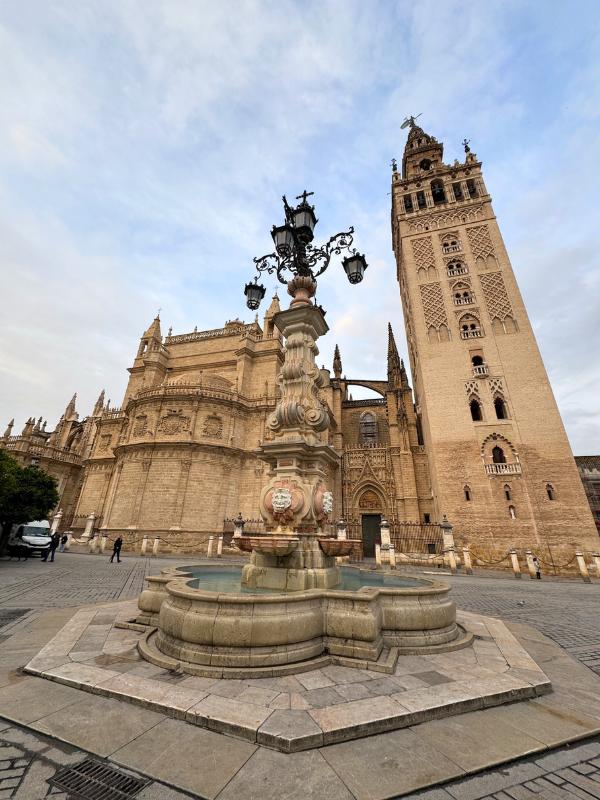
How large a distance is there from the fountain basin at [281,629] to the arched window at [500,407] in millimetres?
20038

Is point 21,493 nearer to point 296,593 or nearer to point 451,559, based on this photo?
point 296,593

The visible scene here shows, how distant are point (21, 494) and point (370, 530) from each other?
20.8 metres

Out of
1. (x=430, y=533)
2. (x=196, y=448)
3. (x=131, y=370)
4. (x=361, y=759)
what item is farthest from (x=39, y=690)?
(x=131, y=370)

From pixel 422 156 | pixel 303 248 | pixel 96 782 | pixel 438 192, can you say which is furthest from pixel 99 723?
pixel 422 156

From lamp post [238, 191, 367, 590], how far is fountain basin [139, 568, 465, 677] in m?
1.09

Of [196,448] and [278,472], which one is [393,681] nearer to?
[278,472]

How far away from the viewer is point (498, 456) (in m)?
20.5

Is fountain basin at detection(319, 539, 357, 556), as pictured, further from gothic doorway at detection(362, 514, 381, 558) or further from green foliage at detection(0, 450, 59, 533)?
gothic doorway at detection(362, 514, 381, 558)

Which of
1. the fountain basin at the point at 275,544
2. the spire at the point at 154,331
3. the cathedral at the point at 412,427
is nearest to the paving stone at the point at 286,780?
the fountain basin at the point at 275,544

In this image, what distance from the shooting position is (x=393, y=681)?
3.28 metres

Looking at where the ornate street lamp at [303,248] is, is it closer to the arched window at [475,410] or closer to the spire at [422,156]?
the arched window at [475,410]

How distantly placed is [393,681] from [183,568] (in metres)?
4.80

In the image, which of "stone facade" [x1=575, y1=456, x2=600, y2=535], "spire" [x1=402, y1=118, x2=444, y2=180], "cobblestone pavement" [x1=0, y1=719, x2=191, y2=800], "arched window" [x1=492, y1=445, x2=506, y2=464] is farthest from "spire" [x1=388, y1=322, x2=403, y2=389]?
"cobblestone pavement" [x1=0, y1=719, x2=191, y2=800]

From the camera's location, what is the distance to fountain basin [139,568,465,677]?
3.44 m
